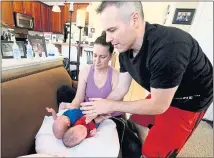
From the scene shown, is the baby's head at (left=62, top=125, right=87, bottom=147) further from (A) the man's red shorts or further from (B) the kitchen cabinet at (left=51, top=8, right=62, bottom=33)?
(B) the kitchen cabinet at (left=51, top=8, right=62, bottom=33)

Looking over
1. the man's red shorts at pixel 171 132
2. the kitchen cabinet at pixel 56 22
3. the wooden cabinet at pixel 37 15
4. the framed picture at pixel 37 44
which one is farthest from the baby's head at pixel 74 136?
the kitchen cabinet at pixel 56 22

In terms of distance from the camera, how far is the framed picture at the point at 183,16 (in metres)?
2.31

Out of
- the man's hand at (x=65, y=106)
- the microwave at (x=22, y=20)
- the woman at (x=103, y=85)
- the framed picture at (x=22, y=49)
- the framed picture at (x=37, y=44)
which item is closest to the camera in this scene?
the woman at (x=103, y=85)

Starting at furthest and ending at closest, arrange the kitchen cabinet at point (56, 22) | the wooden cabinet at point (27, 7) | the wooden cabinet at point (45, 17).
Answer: the kitchen cabinet at point (56, 22), the wooden cabinet at point (45, 17), the wooden cabinet at point (27, 7)

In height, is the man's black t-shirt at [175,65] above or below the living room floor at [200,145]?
above

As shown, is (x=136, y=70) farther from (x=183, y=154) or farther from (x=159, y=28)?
(x=183, y=154)

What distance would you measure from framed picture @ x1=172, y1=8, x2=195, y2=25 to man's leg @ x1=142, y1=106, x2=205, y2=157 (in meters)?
1.87

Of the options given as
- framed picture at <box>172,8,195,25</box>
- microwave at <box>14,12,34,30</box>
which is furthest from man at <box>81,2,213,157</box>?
microwave at <box>14,12,34,30</box>

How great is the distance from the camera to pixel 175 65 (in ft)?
2.26

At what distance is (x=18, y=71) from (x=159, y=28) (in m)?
1.01

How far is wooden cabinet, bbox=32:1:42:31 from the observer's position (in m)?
5.03

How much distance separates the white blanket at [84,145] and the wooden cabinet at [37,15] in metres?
5.11

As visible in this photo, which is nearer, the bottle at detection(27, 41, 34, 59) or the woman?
the woman

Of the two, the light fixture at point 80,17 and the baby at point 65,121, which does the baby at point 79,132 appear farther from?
the light fixture at point 80,17
